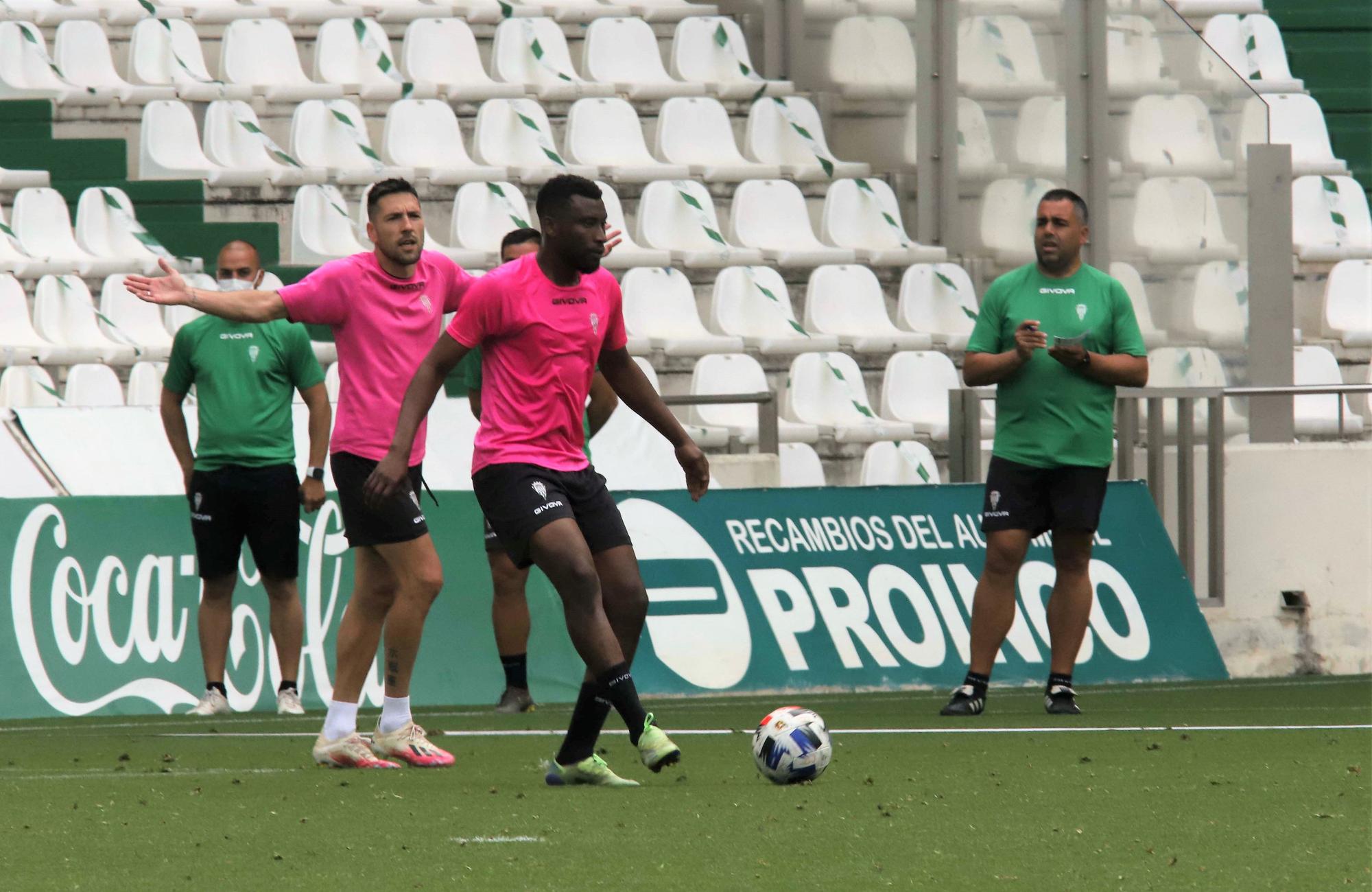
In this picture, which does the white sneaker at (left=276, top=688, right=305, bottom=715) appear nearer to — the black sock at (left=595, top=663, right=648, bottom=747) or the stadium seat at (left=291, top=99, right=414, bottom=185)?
the black sock at (left=595, top=663, right=648, bottom=747)

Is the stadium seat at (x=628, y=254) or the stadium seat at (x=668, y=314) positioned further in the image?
the stadium seat at (x=628, y=254)

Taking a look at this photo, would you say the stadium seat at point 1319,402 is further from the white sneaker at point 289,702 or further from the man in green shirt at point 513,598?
the white sneaker at point 289,702

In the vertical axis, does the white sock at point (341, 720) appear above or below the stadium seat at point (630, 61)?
below

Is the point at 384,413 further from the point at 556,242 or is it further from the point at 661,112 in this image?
the point at 661,112

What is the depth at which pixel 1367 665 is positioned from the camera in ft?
41.9

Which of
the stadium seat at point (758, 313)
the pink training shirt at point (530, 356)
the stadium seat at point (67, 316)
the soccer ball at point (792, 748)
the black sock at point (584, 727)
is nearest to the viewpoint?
the soccer ball at point (792, 748)

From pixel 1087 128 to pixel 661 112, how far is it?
11.0 ft

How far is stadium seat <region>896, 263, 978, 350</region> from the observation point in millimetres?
15516

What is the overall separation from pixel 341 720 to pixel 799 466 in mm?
6285

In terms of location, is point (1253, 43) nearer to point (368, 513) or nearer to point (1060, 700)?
point (1060, 700)

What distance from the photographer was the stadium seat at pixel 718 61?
17156 mm

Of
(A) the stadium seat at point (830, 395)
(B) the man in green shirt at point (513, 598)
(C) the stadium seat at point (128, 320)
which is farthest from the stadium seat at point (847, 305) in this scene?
(B) the man in green shirt at point (513, 598)

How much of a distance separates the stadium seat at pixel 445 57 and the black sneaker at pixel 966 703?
8078 millimetres

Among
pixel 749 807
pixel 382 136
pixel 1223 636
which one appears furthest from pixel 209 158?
pixel 749 807
